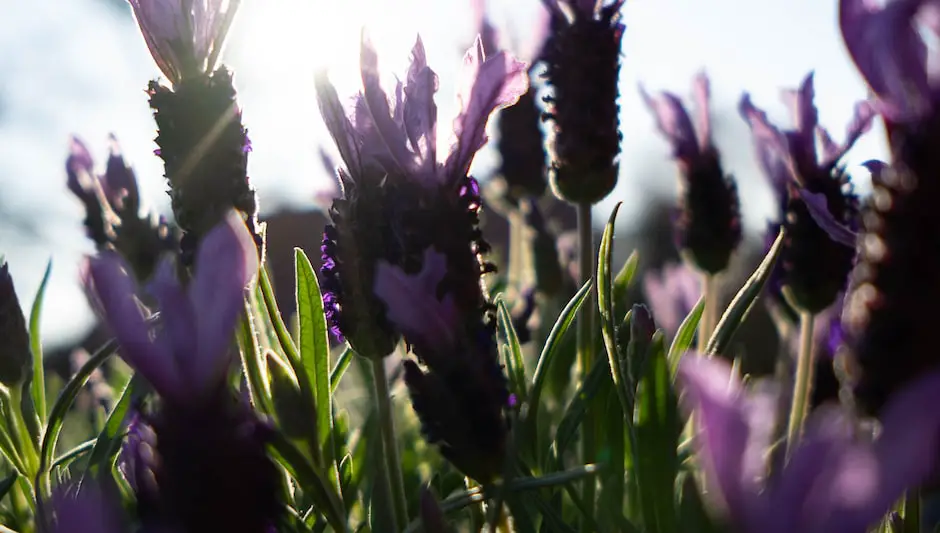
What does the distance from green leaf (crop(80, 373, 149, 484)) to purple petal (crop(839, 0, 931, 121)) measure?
652 mm

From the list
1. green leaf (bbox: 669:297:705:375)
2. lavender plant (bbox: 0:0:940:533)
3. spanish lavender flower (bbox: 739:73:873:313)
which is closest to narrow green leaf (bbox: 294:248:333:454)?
lavender plant (bbox: 0:0:940:533)

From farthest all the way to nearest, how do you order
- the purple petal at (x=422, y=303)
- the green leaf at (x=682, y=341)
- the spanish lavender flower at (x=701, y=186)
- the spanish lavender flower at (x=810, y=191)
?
the spanish lavender flower at (x=701, y=186), the spanish lavender flower at (x=810, y=191), the green leaf at (x=682, y=341), the purple petal at (x=422, y=303)

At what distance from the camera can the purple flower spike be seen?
18.7 inches

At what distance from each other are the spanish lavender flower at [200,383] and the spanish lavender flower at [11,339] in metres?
0.54

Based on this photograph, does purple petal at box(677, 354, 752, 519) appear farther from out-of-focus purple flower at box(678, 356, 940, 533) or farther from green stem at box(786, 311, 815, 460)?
green stem at box(786, 311, 815, 460)

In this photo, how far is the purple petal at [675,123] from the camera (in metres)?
1.39

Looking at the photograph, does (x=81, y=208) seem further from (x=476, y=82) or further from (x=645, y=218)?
(x=645, y=218)

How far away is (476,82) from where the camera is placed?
0.72 meters

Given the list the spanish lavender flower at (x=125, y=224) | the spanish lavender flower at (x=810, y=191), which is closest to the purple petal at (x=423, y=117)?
the spanish lavender flower at (x=810, y=191)

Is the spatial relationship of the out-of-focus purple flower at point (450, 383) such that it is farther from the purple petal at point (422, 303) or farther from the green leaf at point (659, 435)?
the green leaf at point (659, 435)

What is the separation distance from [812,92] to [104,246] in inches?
48.5

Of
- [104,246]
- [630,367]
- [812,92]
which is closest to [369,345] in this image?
[630,367]

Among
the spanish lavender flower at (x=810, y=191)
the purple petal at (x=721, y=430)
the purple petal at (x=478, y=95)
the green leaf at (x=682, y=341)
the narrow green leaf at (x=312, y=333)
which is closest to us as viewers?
the purple petal at (x=721, y=430)

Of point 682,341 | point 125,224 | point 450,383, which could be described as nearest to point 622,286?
point 682,341
